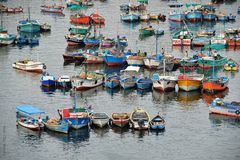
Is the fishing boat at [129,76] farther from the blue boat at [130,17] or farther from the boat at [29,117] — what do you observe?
the blue boat at [130,17]

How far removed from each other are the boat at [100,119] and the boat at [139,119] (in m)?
2.41

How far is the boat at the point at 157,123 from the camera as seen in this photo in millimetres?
79938

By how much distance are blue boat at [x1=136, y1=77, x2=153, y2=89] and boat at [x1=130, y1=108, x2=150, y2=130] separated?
12259 mm

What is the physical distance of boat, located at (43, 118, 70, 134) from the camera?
258 feet

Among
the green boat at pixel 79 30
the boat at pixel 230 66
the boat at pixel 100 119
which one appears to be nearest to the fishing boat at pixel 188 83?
the boat at pixel 230 66

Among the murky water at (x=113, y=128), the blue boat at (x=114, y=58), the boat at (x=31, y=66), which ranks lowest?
the murky water at (x=113, y=128)

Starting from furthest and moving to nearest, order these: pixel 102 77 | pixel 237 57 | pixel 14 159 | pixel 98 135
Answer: pixel 237 57 → pixel 102 77 → pixel 98 135 → pixel 14 159

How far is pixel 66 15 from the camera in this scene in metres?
157

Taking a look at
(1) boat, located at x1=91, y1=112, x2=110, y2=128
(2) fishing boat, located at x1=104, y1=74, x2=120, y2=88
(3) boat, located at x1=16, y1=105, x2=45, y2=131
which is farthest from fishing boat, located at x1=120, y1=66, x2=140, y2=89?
(1) boat, located at x1=91, y1=112, x2=110, y2=128

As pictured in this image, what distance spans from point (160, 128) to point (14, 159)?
15.0m

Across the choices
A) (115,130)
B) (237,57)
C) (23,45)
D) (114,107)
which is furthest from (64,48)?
(115,130)

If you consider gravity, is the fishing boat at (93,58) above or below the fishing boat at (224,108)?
above

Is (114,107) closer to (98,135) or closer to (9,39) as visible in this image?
(98,135)

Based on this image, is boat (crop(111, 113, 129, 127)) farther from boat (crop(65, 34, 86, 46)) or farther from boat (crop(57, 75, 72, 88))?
boat (crop(65, 34, 86, 46))
